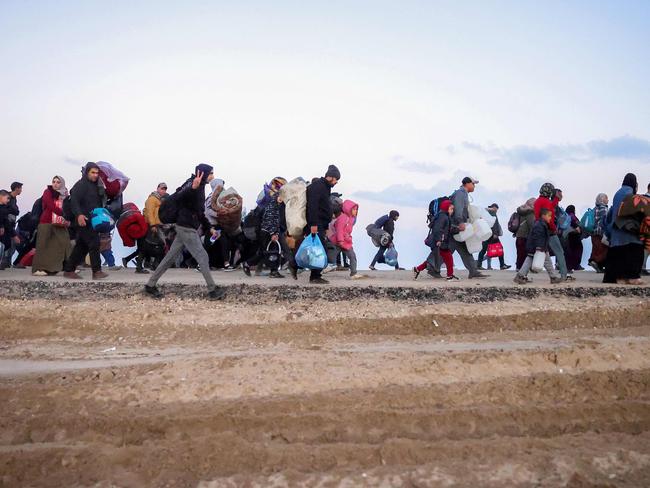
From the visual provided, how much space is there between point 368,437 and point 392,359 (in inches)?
73.4

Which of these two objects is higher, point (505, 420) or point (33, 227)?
point (33, 227)

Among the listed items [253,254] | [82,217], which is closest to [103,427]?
[82,217]

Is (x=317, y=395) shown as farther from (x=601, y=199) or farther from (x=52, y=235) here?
(x=601, y=199)

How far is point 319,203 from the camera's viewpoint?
11.8 m

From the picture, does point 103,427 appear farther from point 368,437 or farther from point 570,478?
point 570,478

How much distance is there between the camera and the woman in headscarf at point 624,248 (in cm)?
1305

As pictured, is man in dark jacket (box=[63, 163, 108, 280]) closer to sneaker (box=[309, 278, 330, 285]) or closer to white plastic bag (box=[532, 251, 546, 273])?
sneaker (box=[309, 278, 330, 285])

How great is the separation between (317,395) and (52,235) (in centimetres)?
966

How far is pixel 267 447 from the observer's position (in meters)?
4.71

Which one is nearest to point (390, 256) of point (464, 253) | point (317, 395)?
point (464, 253)

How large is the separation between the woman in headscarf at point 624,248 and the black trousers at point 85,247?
378 inches

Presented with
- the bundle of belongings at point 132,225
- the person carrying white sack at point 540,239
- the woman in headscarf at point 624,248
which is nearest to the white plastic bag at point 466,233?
the person carrying white sack at point 540,239

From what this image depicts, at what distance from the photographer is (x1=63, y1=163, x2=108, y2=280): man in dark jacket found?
12156mm

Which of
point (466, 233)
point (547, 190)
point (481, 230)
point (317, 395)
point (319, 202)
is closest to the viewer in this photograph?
point (317, 395)
